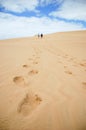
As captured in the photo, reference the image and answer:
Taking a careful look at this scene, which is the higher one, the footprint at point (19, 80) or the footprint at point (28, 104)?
the footprint at point (19, 80)

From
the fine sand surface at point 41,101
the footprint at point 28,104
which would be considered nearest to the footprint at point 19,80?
the fine sand surface at point 41,101

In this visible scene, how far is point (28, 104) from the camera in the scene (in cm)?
202

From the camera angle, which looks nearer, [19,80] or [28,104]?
[28,104]

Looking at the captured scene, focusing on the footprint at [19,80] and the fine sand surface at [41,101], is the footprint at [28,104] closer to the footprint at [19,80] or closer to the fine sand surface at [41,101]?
the fine sand surface at [41,101]

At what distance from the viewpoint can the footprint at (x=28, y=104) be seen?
185cm

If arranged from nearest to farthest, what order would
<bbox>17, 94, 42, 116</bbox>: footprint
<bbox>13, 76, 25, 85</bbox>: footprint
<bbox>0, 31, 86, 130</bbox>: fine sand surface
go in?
<bbox>0, 31, 86, 130</bbox>: fine sand surface → <bbox>17, 94, 42, 116</bbox>: footprint → <bbox>13, 76, 25, 85</bbox>: footprint

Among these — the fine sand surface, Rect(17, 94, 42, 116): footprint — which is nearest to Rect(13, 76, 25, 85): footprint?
the fine sand surface

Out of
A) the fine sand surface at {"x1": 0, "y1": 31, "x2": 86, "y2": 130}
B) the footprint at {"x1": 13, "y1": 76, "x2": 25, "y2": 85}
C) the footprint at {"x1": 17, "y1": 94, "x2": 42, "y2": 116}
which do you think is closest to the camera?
the fine sand surface at {"x1": 0, "y1": 31, "x2": 86, "y2": 130}

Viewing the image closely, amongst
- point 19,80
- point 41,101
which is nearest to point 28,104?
point 41,101

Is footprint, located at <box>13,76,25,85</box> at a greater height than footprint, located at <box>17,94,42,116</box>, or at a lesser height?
greater

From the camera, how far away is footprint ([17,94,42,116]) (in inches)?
73.0

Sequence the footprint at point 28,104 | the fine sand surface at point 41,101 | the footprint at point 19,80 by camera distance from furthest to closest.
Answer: the footprint at point 19,80 → the footprint at point 28,104 → the fine sand surface at point 41,101

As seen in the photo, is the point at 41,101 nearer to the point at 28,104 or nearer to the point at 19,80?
the point at 28,104

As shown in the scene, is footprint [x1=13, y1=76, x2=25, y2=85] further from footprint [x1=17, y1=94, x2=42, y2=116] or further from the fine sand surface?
footprint [x1=17, y1=94, x2=42, y2=116]
